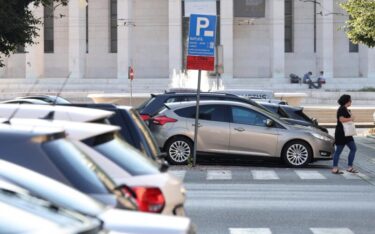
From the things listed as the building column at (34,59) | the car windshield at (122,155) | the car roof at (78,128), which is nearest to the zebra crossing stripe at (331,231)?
the car windshield at (122,155)

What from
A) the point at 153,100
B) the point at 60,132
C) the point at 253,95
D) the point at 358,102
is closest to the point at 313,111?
the point at 253,95

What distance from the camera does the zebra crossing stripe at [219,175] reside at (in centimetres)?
1453

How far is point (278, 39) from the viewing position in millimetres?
62125

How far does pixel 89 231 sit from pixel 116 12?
64088 mm

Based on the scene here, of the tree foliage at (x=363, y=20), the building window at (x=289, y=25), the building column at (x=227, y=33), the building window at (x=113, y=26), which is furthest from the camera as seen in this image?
the building window at (x=289, y=25)

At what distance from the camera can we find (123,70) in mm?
62125

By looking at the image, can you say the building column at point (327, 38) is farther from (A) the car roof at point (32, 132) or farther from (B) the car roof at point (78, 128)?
(A) the car roof at point (32, 132)

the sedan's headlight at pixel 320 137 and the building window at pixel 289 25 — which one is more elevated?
the building window at pixel 289 25

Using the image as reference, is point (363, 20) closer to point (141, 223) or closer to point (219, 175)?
point (219, 175)

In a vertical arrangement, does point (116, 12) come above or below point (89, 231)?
above

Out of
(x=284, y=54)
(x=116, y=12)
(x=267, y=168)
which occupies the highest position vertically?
(x=116, y=12)

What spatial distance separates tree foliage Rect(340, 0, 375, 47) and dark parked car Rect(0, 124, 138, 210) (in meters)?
17.6

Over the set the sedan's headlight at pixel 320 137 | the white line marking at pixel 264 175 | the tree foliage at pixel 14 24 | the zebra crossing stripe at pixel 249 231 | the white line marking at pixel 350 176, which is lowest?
the white line marking at pixel 350 176

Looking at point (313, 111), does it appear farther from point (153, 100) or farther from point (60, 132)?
point (60, 132)
